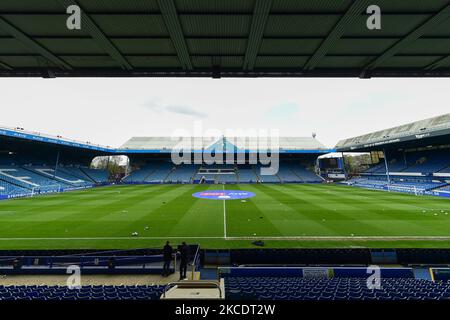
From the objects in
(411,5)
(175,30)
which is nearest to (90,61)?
(175,30)

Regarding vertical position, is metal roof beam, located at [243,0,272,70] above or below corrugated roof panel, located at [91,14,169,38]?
below

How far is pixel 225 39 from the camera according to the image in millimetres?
6840

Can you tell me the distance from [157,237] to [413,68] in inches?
649

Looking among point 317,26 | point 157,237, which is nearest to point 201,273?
point 157,237

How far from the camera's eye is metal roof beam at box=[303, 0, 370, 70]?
540 centimetres

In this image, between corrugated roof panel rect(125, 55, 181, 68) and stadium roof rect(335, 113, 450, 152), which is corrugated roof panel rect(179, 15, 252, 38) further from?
stadium roof rect(335, 113, 450, 152)

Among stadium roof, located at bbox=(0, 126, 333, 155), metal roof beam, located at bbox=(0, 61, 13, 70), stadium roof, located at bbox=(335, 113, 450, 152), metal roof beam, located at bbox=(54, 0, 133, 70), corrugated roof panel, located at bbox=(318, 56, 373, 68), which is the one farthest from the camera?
stadium roof, located at bbox=(0, 126, 333, 155)

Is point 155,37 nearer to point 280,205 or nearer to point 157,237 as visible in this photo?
point 157,237

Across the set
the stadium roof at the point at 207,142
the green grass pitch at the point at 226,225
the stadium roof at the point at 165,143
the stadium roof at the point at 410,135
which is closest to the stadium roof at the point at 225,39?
the green grass pitch at the point at 226,225

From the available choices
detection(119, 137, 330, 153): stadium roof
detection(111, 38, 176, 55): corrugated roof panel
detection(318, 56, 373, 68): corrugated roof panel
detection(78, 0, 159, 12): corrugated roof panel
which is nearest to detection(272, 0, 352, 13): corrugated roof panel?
detection(318, 56, 373, 68): corrugated roof panel

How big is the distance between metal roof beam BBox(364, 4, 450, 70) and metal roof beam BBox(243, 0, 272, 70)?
13.9ft

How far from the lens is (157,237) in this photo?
15500mm

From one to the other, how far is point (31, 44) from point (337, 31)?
9228 mm

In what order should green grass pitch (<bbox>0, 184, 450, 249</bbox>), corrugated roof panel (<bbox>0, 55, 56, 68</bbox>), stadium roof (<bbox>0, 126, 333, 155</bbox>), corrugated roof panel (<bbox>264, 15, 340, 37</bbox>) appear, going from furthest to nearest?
stadium roof (<bbox>0, 126, 333, 155</bbox>) < green grass pitch (<bbox>0, 184, 450, 249</bbox>) < corrugated roof panel (<bbox>0, 55, 56, 68</bbox>) < corrugated roof panel (<bbox>264, 15, 340, 37</bbox>)
